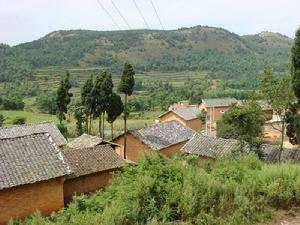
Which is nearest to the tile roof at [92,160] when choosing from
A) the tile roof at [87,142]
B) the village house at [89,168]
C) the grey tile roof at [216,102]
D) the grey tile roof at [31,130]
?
the village house at [89,168]

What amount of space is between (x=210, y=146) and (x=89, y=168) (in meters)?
10.9

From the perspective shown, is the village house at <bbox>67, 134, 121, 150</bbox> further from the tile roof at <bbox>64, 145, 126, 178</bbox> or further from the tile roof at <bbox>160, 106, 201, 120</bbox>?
the tile roof at <bbox>160, 106, 201, 120</bbox>

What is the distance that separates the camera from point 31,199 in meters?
16.7

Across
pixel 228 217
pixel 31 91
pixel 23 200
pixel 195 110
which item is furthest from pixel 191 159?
pixel 31 91

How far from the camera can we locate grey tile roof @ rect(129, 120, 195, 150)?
114 ft

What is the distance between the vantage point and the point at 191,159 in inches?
695

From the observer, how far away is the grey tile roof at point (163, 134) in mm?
34697

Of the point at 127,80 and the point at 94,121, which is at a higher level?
the point at 127,80

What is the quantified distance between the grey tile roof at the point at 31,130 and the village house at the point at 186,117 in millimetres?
29251

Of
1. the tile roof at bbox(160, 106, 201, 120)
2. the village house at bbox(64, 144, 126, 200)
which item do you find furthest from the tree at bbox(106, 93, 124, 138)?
the tile roof at bbox(160, 106, 201, 120)

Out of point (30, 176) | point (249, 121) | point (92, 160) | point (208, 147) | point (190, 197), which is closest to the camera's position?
point (190, 197)

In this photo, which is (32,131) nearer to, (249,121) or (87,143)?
(87,143)

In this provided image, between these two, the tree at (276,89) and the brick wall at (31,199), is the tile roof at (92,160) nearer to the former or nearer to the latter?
the brick wall at (31,199)

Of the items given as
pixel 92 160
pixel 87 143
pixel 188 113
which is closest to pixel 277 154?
pixel 92 160
